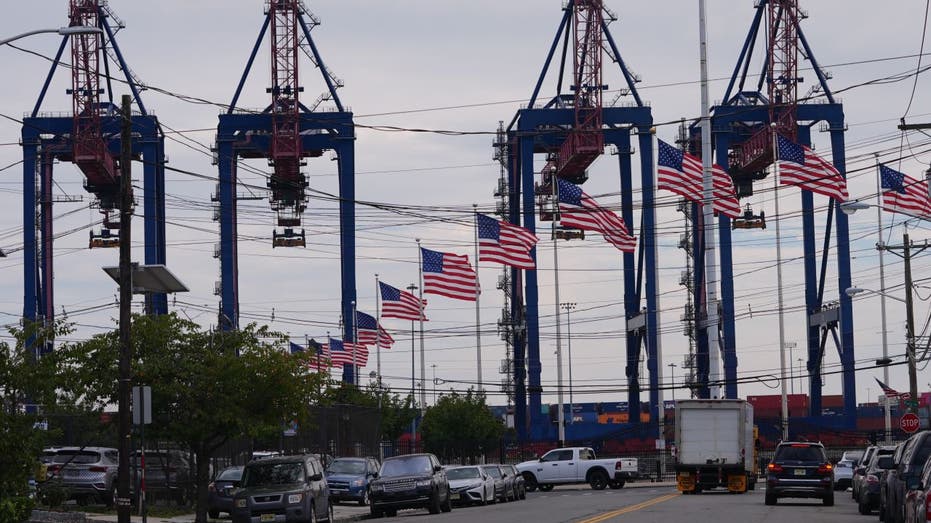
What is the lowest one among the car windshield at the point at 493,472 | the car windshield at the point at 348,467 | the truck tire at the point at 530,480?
the truck tire at the point at 530,480

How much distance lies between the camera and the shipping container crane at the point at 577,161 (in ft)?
231

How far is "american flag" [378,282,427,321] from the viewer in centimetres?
5962

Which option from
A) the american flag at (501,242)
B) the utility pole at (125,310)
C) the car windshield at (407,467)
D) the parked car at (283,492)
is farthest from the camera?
the american flag at (501,242)

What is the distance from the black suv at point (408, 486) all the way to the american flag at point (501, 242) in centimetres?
1783

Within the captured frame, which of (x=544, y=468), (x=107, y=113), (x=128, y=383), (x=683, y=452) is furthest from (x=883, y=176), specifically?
(x=107, y=113)

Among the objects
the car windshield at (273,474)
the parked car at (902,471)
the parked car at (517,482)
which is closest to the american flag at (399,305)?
the parked car at (517,482)

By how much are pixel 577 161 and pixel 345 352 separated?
17231 mm

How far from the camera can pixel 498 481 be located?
44.6 metres

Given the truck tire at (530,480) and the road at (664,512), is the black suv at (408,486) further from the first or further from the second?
the truck tire at (530,480)

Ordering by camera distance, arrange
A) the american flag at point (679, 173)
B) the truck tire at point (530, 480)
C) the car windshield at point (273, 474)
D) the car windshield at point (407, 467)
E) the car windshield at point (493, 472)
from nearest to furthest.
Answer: the car windshield at point (273, 474)
the car windshield at point (407, 467)
the car windshield at point (493, 472)
the american flag at point (679, 173)
the truck tire at point (530, 480)

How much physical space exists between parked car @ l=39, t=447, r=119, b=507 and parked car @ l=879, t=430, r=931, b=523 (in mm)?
18116

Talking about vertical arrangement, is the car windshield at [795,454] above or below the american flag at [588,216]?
below

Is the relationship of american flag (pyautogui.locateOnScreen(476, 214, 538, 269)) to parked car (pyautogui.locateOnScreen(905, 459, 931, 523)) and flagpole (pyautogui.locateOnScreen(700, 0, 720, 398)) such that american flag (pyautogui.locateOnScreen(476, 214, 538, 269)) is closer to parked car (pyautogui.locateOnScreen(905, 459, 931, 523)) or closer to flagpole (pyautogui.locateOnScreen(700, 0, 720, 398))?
flagpole (pyautogui.locateOnScreen(700, 0, 720, 398))

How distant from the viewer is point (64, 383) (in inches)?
1056
